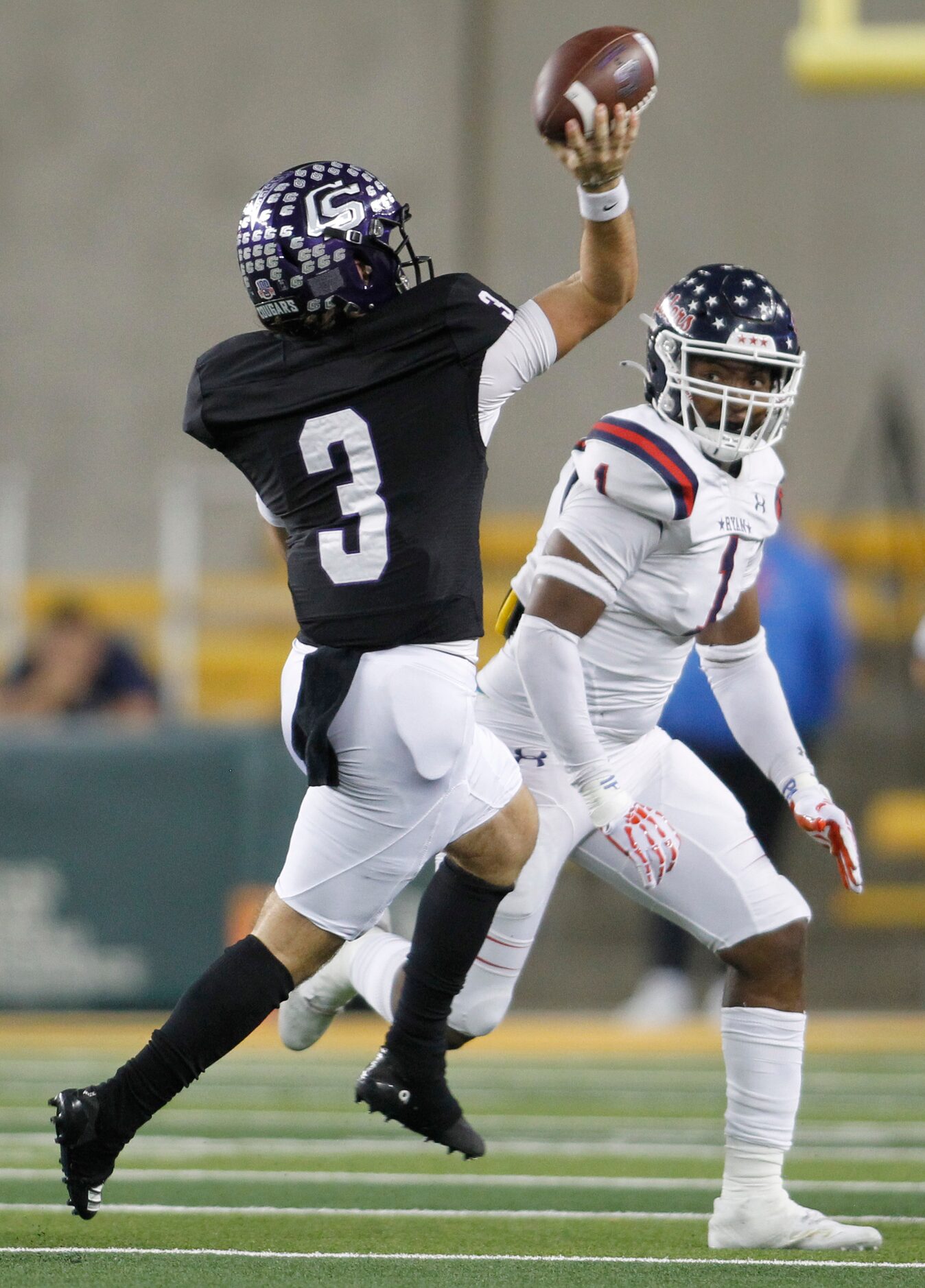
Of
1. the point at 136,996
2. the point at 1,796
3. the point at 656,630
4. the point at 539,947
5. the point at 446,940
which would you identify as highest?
the point at 656,630

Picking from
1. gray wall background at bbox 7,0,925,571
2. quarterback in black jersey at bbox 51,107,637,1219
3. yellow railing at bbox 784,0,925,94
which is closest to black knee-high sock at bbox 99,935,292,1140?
quarterback in black jersey at bbox 51,107,637,1219

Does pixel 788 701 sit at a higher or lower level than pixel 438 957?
lower

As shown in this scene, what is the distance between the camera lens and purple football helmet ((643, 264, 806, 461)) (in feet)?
10.7

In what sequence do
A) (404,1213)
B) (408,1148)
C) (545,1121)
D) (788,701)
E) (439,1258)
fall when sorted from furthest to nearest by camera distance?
(788,701) < (545,1121) < (408,1148) < (404,1213) < (439,1258)

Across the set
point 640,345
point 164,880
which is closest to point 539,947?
point 164,880

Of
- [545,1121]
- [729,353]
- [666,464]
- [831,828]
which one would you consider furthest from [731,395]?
[545,1121]

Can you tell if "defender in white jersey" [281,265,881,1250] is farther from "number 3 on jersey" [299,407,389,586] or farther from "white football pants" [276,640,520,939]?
"number 3 on jersey" [299,407,389,586]

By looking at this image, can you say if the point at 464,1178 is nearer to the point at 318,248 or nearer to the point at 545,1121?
the point at 545,1121

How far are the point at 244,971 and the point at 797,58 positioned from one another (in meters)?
3.81

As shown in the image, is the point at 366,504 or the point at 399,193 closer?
the point at 366,504

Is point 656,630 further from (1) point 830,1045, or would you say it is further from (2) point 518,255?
(2) point 518,255

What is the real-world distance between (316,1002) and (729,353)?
137cm

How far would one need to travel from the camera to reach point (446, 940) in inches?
126

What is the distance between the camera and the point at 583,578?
322 centimetres
